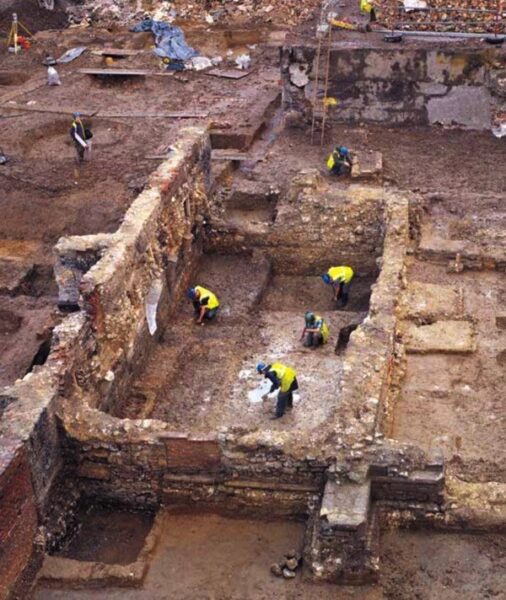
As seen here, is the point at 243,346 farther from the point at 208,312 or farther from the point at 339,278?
the point at 339,278

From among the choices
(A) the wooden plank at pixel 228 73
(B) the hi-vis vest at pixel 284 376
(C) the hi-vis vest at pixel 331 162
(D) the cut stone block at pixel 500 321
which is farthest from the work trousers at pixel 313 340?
(A) the wooden plank at pixel 228 73

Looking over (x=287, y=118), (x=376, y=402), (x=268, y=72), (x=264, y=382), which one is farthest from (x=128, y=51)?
(x=376, y=402)

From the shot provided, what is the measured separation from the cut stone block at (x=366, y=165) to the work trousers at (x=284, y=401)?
6.29 m

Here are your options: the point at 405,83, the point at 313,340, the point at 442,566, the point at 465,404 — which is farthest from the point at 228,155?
the point at 442,566

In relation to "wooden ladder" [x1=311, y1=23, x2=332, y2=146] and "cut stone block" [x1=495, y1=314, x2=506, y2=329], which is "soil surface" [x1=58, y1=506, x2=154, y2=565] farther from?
"wooden ladder" [x1=311, y1=23, x2=332, y2=146]

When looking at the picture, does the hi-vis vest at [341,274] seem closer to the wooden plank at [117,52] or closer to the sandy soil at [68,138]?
the sandy soil at [68,138]

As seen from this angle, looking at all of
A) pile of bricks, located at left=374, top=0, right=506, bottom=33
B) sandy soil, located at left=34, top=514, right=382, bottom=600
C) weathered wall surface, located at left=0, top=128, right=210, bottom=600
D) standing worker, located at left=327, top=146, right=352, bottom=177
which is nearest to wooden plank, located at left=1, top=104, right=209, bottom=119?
standing worker, located at left=327, top=146, right=352, bottom=177

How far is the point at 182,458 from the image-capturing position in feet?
28.9

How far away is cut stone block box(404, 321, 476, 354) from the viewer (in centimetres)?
1107

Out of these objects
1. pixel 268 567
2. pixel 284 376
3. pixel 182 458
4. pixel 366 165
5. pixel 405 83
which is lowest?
pixel 268 567

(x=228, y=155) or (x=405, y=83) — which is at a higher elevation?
(x=405, y=83)

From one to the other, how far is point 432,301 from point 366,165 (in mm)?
4892

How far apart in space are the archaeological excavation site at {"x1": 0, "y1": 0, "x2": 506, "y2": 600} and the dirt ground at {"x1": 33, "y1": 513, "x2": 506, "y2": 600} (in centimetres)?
2

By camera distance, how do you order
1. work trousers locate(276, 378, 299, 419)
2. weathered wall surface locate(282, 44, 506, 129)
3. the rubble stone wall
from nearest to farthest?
1. the rubble stone wall
2. work trousers locate(276, 378, 299, 419)
3. weathered wall surface locate(282, 44, 506, 129)
